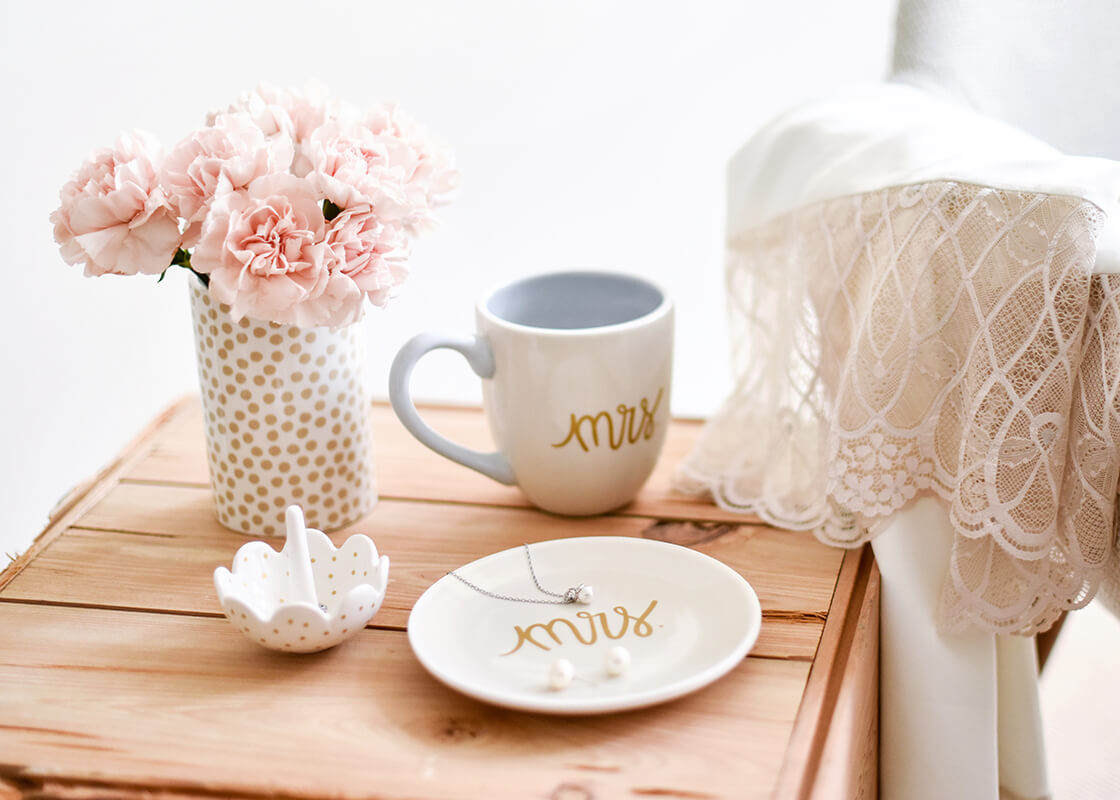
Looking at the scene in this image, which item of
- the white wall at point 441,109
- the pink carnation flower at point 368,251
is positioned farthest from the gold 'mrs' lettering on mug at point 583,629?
the white wall at point 441,109

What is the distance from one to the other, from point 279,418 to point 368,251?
15 cm

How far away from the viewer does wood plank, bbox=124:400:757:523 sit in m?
0.80

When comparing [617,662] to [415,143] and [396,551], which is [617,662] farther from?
[415,143]

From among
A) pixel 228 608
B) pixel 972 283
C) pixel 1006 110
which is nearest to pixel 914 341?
pixel 972 283

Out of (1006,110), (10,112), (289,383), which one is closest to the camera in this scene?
(289,383)

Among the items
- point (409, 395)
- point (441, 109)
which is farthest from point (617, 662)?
point (441, 109)

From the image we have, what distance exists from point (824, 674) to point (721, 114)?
2.46 feet

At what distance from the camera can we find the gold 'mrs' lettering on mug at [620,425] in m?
0.72

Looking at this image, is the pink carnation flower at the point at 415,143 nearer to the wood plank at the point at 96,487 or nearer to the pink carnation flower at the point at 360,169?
the pink carnation flower at the point at 360,169

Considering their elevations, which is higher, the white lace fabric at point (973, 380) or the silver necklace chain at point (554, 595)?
the white lace fabric at point (973, 380)

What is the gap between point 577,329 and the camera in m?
0.77

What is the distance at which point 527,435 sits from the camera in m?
0.73

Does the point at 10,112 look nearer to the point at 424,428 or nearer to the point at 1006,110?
the point at 424,428

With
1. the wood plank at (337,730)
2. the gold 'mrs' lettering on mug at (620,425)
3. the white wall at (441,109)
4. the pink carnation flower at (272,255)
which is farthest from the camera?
the white wall at (441,109)
